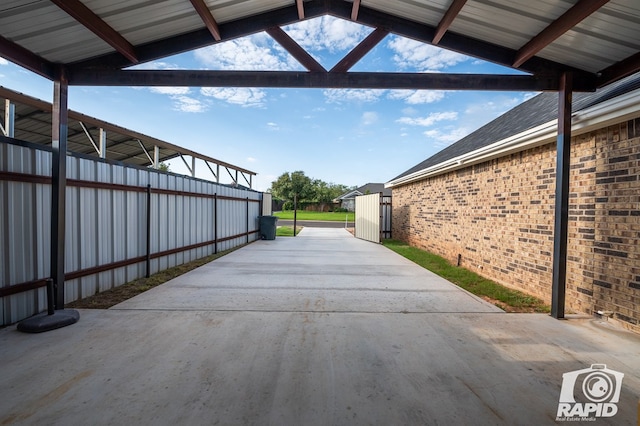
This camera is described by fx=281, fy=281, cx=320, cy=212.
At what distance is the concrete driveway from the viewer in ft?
6.63

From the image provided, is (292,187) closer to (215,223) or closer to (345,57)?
(215,223)

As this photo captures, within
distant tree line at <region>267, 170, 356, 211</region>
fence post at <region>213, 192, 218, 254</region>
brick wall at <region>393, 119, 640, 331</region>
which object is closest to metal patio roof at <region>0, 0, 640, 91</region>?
brick wall at <region>393, 119, 640, 331</region>

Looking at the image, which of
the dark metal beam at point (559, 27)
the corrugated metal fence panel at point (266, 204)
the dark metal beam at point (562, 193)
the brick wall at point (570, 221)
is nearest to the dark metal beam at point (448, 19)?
the dark metal beam at point (559, 27)

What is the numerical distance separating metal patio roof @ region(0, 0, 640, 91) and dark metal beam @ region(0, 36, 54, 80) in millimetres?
12

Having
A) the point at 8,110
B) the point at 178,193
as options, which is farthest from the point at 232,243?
the point at 8,110

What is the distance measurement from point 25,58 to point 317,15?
371cm

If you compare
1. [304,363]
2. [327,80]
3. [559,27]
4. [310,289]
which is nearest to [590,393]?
[304,363]

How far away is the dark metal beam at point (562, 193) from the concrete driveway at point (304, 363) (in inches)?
15.7

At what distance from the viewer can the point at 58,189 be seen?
3.63 metres

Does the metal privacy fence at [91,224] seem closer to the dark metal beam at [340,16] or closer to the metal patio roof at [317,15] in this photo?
the metal patio roof at [317,15]

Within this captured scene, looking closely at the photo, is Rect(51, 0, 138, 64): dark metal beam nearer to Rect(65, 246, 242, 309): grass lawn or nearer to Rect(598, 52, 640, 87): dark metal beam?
Rect(65, 246, 242, 309): grass lawn

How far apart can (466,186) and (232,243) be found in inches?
315

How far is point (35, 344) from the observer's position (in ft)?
9.61

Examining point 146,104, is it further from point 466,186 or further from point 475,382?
point 475,382
